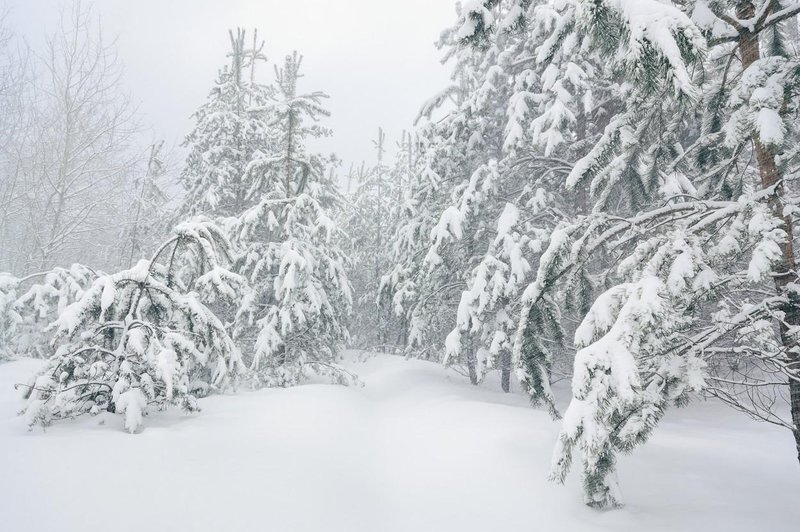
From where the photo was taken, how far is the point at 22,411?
4945 mm

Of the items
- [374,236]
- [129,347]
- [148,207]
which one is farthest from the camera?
[374,236]

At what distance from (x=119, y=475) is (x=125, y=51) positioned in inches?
741

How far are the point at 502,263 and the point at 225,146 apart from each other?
10.7m

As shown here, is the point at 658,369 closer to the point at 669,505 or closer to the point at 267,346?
the point at 669,505

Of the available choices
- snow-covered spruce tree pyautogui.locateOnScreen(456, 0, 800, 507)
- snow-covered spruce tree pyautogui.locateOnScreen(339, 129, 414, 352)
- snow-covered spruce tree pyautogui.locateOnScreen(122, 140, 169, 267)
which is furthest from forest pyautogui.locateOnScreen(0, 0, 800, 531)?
snow-covered spruce tree pyautogui.locateOnScreen(339, 129, 414, 352)

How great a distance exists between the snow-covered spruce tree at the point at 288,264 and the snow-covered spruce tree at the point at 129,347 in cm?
379

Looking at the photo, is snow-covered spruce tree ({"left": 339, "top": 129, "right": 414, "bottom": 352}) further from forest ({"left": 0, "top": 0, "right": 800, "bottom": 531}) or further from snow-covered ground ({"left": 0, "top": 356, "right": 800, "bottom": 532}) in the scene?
snow-covered ground ({"left": 0, "top": 356, "right": 800, "bottom": 532})

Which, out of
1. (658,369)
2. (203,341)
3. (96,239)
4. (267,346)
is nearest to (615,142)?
(658,369)

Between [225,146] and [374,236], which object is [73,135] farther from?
[374,236]

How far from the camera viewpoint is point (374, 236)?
27.8 meters

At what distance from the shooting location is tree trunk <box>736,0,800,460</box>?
370cm

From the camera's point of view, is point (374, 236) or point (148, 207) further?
point (374, 236)

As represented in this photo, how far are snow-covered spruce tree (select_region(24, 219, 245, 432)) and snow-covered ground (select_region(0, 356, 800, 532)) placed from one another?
0.30 m

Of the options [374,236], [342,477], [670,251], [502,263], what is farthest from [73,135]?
[670,251]
